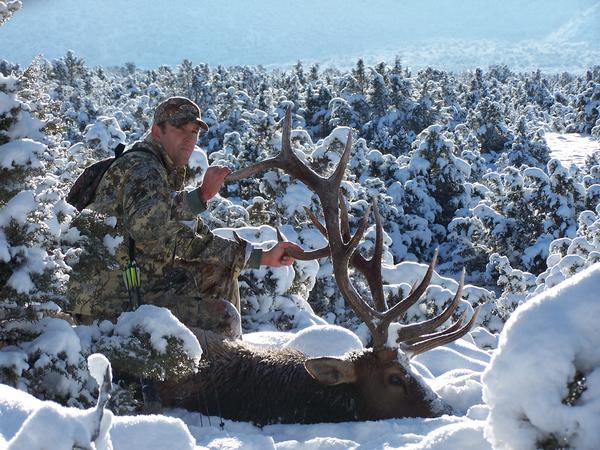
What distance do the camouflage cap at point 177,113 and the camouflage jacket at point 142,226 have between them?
0.58ft

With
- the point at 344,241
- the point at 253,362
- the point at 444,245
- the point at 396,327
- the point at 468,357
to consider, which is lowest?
the point at 444,245

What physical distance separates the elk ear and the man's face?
4.97 ft

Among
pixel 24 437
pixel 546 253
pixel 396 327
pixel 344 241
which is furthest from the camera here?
pixel 546 253

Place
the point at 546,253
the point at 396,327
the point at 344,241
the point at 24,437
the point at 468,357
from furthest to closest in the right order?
the point at 546,253, the point at 468,357, the point at 344,241, the point at 396,327, the point at 24,437

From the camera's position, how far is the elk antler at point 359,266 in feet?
14.5

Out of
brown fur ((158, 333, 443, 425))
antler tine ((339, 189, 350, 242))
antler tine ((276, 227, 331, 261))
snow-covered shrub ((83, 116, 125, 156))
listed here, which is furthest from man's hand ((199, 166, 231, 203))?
snow-covered shrub ((83, 116, 125, 156))

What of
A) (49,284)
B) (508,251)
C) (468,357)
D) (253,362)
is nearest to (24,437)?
(49,284)

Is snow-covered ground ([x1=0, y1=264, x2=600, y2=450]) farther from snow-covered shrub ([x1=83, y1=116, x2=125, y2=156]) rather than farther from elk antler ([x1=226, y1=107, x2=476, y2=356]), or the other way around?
snow-covered shrub ([x1=83, y1=116, x2=125, y2=156])

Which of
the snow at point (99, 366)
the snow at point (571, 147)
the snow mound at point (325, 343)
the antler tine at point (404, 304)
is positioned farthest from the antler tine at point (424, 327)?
the snow at point (571, 147)

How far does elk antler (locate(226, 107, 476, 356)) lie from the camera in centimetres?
441

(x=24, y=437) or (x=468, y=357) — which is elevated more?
(x=24, y=437)

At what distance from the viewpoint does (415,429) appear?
3643mm

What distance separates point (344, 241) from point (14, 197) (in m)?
2.16

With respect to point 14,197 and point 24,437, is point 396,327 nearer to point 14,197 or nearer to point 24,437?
point 14,197
